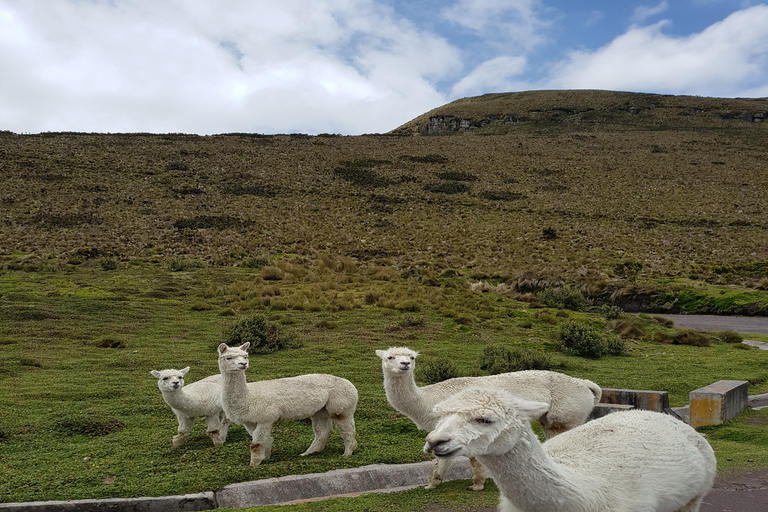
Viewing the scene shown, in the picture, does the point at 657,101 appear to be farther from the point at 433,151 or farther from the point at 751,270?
the point at 751,270

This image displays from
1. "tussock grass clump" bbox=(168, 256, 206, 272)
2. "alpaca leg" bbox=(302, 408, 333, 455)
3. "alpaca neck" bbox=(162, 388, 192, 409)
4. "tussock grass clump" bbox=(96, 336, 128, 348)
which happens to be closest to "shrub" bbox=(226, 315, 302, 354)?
"tussock grass clump" bbox=(96, 336, 128, 348)

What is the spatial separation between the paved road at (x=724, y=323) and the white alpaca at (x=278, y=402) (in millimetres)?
18154

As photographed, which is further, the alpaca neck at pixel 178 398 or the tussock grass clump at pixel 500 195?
the tussock grass clump at pixel 500 195

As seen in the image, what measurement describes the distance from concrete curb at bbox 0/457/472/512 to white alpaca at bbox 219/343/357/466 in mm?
721

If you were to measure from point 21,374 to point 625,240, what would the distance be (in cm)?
3739

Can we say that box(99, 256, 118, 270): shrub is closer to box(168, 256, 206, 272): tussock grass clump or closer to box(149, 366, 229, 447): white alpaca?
box(168, 256, 206, 272): tussock grass clump

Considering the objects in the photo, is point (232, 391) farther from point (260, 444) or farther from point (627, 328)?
point (627, 328)

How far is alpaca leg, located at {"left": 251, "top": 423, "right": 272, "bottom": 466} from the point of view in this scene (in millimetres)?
7117

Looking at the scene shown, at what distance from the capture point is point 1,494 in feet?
20.0

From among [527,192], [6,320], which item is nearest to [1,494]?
[6,320]

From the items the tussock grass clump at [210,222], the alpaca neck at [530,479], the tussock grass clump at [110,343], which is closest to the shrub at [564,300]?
the tussock grass clump at [110,343]

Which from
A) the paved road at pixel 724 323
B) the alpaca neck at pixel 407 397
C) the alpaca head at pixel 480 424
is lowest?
the paved road at pixel 724 323

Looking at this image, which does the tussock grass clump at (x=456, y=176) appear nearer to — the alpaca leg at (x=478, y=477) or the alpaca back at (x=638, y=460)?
the alpaca leg at (x=478, y=477)

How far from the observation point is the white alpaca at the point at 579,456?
321cm
